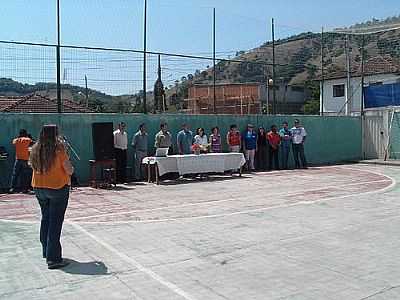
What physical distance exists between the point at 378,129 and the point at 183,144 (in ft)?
40.0

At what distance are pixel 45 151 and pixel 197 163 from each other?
10.3 m

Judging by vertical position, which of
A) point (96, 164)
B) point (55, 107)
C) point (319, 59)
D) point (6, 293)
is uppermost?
point (319, 59)

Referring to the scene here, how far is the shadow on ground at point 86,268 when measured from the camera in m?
6.50

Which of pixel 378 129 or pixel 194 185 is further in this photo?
pixel 378 129

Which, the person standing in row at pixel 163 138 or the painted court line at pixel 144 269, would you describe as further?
the person standing in row at pixel 163 138

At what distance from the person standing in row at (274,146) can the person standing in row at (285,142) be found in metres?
0.41

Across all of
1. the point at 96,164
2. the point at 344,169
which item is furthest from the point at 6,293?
the point at 344,169

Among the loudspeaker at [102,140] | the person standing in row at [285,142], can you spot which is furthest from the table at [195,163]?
the person standing in row at [285,142]

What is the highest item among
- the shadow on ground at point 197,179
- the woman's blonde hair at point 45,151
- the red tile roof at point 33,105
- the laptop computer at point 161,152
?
the red tile roof at point 33,105

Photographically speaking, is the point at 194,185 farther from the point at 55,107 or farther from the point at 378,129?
the point at 378,129

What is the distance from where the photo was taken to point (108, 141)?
15523 mm

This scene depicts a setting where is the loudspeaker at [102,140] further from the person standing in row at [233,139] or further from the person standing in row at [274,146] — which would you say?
the person standing in row at [274,146]

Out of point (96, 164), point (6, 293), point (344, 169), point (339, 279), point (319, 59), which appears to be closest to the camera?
point (6, 293)

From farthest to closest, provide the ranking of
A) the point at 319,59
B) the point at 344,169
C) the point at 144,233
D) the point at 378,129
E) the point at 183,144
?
the point at 319,59 → the point at 378,129 → the point at 344,169 → the point at 183,144 → the point at 144,233
